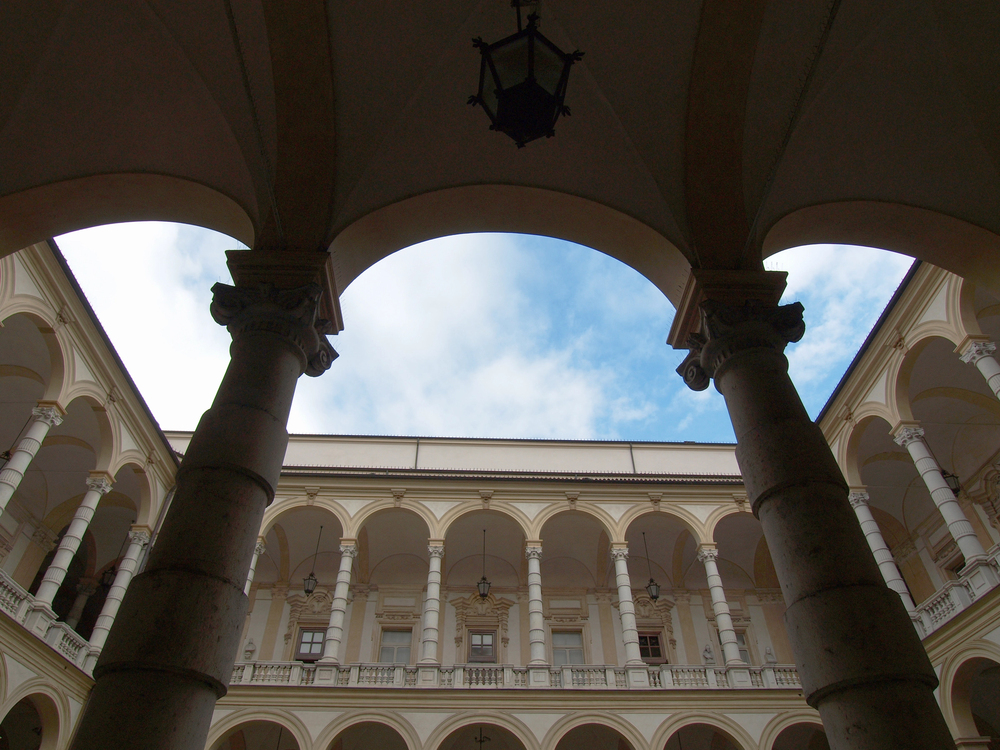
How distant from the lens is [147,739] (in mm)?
2418

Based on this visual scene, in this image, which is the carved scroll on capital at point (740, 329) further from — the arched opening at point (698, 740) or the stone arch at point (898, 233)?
the arched opening at point (698, 740)

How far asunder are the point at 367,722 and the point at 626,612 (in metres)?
6.12

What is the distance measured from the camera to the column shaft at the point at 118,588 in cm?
1395

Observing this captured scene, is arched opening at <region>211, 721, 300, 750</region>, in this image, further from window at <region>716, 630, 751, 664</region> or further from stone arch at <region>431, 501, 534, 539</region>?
window at <region>716, 630, 751, 664</region>

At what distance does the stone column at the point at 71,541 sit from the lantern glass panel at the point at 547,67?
13117 millimetres

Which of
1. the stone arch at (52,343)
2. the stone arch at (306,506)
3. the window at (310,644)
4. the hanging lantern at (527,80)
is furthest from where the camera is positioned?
the window at (310,644)

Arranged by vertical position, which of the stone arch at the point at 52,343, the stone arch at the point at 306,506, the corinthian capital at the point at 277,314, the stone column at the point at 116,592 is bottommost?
the corinthian capital at the point at 277,314

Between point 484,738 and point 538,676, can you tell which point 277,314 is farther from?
point 484,738

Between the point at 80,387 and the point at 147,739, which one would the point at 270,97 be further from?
the point at 80,387

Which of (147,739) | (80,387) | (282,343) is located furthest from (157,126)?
(80,387)

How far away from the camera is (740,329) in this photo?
13.8ft

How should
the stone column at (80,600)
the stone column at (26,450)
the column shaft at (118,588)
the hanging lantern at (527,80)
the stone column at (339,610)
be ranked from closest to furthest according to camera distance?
the hanging lantern at (527,80)
the stone column at (26,450)
the column shaft at (118,588)
the stone column at (339,610)
the stone column at (80,600)

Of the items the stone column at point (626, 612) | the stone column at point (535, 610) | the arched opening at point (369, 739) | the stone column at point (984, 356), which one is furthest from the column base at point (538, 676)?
the stone column at point (984, 356)

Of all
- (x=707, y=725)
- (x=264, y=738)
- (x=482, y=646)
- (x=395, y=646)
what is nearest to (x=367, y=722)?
(x=264, y=738)
